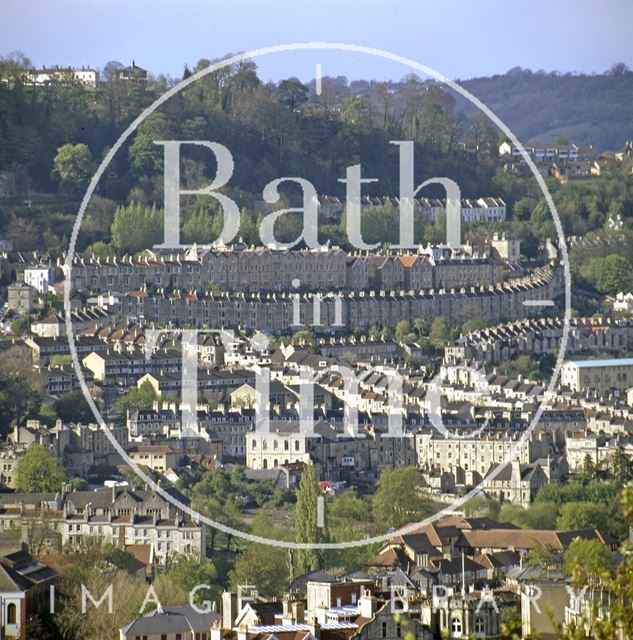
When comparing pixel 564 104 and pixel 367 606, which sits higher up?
pixel 564 104

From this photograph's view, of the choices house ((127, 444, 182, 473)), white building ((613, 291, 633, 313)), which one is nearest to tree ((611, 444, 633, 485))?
house ((127, 444, 182, 473))

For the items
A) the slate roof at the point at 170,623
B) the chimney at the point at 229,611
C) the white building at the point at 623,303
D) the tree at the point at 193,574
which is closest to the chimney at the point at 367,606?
the chimney at the point at 229,611

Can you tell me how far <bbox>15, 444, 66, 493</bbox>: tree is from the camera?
137ft

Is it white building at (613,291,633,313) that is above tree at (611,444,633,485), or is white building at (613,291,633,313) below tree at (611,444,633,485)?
above

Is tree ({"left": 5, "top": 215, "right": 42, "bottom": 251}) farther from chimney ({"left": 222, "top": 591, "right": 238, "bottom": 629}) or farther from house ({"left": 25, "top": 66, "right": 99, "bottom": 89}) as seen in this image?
chimney ({"left": 222, "top": 591, "right": 238, "bottom": 629})

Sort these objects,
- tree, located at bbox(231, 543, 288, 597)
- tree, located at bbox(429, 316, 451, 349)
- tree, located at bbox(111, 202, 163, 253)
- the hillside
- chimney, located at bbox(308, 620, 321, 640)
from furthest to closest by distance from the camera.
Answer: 1. the hillside
2. tree, located at bbox(111, 202, 163, 253)
3. tree, located at bbox(429, 316, 451, 349)
4. tree, located at bbox(231, 543, 288, 597)
5. chimney, located at bbox(308, 620, 321, 640)

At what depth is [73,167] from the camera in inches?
2717

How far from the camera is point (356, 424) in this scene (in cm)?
4916

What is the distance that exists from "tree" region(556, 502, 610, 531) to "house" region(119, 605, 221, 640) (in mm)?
12884

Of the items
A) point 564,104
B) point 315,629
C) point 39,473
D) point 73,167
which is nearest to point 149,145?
point 73,167

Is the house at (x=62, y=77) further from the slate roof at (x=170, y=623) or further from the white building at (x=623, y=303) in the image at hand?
the slate roof at (x=170, y=623)

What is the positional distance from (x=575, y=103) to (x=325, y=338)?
74816 mm

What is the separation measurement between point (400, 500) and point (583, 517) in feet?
11.4

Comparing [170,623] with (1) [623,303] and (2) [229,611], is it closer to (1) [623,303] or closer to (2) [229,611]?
(2) [229,611]
